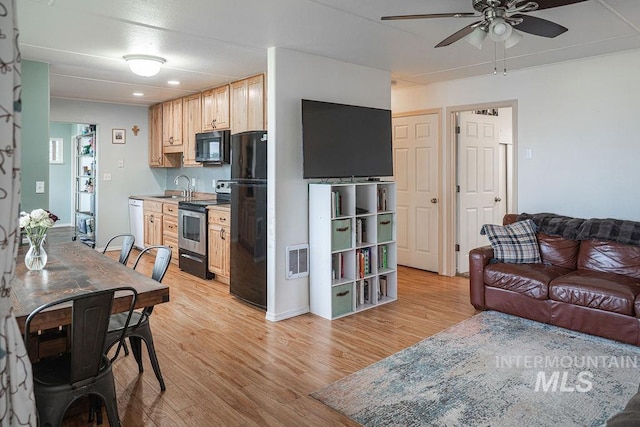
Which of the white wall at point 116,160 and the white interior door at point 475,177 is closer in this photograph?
the white interior door at point 475,177

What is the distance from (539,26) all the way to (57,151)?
31.6ft

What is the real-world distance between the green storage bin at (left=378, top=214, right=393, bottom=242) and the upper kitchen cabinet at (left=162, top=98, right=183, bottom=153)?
3.47 m

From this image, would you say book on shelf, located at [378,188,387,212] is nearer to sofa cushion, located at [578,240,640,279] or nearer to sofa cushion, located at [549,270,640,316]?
sofa cushion, located at [549,270,640,316]

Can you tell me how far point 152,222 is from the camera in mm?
6480

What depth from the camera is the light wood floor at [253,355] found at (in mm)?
2402

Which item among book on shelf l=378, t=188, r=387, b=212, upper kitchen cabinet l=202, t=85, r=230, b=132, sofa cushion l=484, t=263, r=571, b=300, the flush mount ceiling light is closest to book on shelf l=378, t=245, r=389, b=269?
book on shelf l=378, t=188, r=387, b=212

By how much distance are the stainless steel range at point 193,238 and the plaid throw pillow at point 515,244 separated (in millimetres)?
3206

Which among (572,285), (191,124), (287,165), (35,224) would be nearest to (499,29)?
(287,165)

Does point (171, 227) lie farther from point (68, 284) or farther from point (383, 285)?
point (68, 284)

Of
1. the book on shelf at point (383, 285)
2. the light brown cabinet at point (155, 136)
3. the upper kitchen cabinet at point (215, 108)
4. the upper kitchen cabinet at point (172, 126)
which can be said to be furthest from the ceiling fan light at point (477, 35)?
the light brown cabinet at point (155, 136)

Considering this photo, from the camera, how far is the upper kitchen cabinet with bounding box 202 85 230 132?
5.28 m

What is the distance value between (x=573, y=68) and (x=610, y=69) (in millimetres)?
321

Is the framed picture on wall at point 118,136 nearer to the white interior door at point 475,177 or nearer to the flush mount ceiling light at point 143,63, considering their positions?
the flush mount ceiling light at point 143,63

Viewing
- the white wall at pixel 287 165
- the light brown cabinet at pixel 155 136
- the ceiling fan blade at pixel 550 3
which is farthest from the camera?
the light brown cabinet at pixel 155 136
